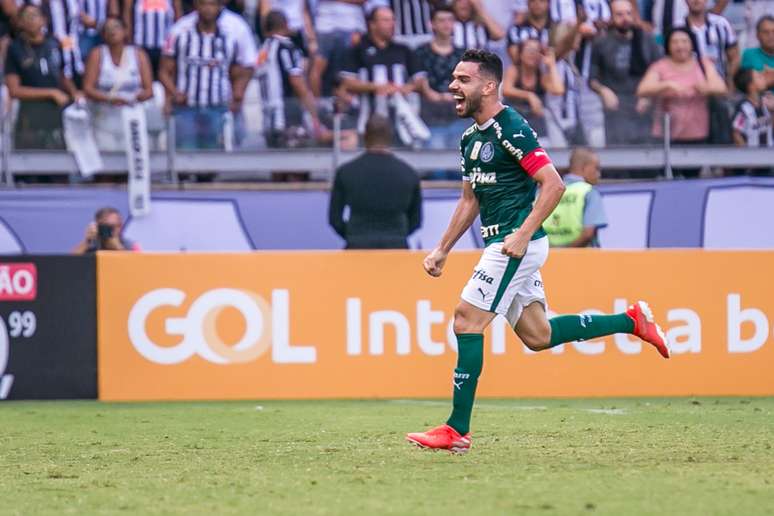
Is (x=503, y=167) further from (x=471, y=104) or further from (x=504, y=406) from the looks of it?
(x=504, y=406)

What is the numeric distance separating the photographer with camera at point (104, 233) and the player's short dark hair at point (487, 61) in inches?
264

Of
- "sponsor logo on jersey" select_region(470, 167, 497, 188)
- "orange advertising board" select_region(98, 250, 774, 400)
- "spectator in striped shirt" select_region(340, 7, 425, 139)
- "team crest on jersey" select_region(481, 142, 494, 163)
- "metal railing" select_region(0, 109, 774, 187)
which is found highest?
"spectator in striped shirt" select_region(340, 7, 425, 139)

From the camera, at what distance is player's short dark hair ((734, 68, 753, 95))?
15719mm

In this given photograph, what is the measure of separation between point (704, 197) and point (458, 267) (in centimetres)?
466

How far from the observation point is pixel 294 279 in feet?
39.8

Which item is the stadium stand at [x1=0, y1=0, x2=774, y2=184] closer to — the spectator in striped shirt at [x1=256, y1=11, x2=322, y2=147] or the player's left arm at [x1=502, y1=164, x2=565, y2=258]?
the spectator in striped shirt at [x1=256, y1=11, x2=322, y2=147]

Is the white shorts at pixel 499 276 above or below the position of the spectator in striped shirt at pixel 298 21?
below

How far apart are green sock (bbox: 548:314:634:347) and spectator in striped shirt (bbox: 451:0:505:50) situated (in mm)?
7761

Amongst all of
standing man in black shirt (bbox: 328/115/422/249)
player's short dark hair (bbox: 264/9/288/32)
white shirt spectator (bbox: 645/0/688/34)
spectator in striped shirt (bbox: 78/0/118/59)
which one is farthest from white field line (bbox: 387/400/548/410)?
white shirt spectator (bbox: 645/0/688/34)

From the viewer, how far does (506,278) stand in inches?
307

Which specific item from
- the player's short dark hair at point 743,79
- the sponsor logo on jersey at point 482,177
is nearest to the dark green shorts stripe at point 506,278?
the sponsor logo on jersey at point 482,177

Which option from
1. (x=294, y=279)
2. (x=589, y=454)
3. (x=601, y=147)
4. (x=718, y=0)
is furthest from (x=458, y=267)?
(x=718, y=0)

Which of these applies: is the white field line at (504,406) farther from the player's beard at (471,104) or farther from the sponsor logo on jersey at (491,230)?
the player's beard at (471,104)

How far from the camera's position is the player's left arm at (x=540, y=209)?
7.54 meters
